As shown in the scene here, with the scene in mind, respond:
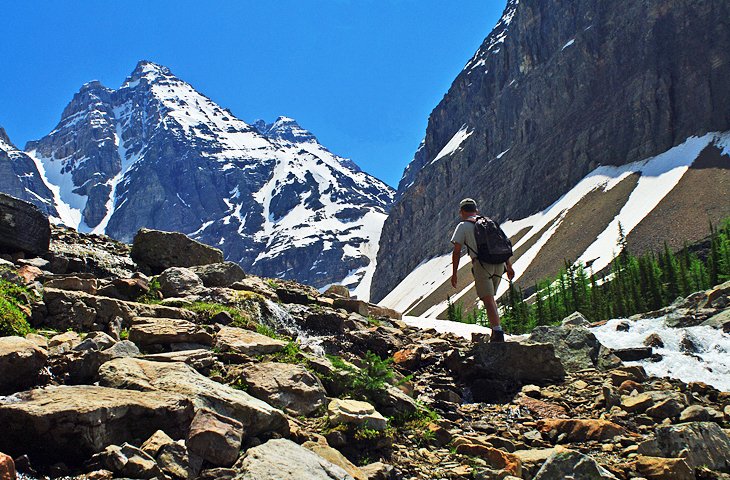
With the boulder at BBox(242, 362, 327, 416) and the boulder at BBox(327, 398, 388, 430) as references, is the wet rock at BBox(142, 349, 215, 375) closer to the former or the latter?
the boulder at BBox(242, 362, 327, 416)

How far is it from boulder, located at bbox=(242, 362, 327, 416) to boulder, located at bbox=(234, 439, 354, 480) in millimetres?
1557

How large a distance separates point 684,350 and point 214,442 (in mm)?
24377

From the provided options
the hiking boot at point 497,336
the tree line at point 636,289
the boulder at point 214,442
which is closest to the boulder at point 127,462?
the boulder at point 214,442

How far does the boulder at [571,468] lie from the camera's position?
250 inches

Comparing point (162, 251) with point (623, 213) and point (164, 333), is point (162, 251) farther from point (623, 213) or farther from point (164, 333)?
point (623, 213)

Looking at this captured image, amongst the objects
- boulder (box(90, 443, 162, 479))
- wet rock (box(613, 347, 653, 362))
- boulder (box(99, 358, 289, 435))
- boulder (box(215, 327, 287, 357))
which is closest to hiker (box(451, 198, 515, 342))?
boulder (box(215, 327, 287, 357))

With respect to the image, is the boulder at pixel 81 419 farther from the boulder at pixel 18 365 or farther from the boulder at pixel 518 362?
the boulder at pixel 518 362

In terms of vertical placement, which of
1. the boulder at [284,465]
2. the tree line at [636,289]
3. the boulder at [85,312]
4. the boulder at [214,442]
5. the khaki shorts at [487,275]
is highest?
the tree line at [636,289]

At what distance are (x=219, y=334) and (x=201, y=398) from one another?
3.35 m

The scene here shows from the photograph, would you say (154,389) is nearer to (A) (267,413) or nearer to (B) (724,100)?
(A) (267,413)

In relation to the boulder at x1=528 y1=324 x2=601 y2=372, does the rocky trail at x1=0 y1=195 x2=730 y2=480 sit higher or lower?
lower

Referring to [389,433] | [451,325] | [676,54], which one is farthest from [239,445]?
[676,54]

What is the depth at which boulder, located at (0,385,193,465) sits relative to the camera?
16.6ft

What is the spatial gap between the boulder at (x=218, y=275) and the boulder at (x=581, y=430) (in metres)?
9.68
